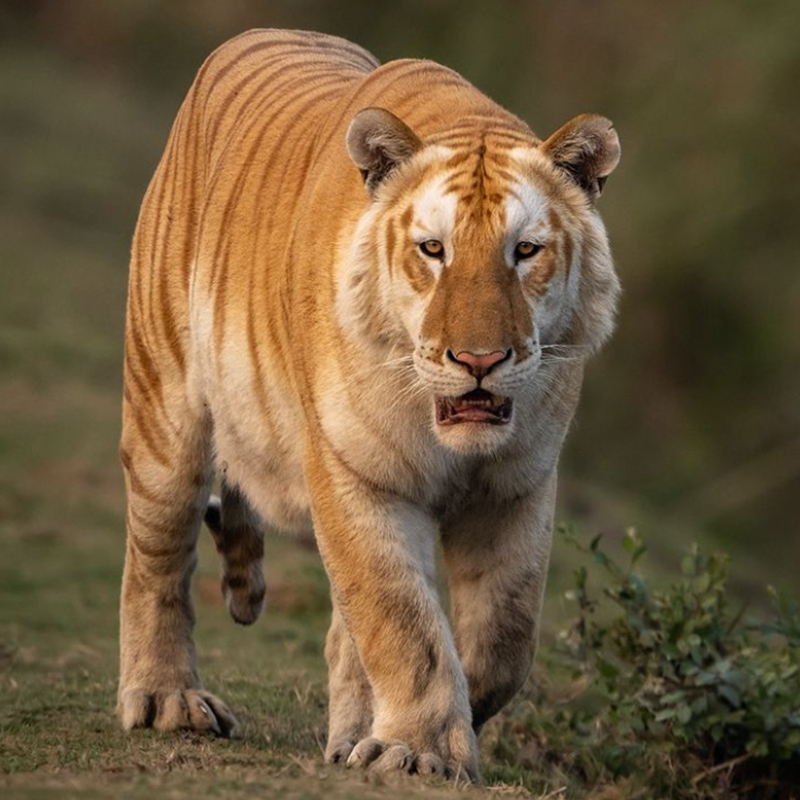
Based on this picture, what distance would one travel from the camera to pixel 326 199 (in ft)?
16.0

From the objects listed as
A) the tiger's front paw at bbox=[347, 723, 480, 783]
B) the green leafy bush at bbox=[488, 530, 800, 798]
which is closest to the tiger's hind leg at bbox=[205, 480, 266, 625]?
the green leafy bush at bbox=[488, 530, 800, 798]

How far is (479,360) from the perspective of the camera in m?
4.30

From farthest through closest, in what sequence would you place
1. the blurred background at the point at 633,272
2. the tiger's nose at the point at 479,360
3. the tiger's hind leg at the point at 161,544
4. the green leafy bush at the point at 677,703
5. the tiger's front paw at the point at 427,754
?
1. the blurred background at the point at 633,272
2. the green leafy bush at the point at 677,703
3. the tiger's hind leg at the point at 161,544
4. the tiger's front paw at the point at 427,754
5. the tiger's nose at the point at 479,360

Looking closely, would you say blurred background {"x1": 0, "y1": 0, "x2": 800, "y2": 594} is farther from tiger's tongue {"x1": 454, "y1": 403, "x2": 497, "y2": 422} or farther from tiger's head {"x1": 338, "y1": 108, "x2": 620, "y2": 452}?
tiger's tongue {"x1": 454, "y1": 403, "x2": 497, "y2": 422}

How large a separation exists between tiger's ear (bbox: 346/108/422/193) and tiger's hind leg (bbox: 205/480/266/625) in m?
1.45

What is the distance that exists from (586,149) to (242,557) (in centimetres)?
177

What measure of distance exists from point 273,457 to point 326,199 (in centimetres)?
70

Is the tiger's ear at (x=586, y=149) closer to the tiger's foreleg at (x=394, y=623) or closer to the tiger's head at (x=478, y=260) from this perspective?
the tiger's head at (x=478, y=260)

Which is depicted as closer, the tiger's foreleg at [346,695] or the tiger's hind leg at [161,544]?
the tiger's foreleg at [346,695]

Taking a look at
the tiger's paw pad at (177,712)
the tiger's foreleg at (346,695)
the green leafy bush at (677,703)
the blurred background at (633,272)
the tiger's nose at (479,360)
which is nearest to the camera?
the tiger's nose at (479,360)

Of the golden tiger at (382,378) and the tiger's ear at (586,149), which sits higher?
the tiger's ear at (586,149)

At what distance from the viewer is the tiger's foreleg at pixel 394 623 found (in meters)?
4.48

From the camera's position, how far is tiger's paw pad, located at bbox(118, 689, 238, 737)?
17.4ft

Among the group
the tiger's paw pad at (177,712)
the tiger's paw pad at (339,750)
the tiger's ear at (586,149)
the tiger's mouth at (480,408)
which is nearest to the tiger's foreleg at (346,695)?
the tiger's paw pad at (339,750)
